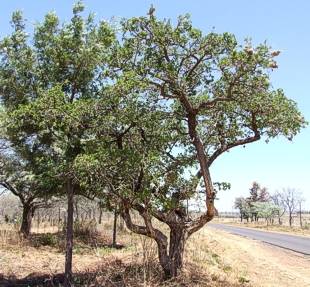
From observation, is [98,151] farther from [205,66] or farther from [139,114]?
[205,66]

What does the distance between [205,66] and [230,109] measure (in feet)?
4.84

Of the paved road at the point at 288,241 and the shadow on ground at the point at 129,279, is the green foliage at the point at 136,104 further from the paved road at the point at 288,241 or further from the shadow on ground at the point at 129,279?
the paved road at the point at 288,241

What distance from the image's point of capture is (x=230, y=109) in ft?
40.3

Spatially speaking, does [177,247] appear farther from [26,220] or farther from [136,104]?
[26,220]

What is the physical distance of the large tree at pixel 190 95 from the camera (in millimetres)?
10742

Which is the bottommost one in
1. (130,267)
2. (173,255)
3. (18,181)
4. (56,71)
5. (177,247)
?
(130,267)

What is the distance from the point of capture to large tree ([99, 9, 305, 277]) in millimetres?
10742

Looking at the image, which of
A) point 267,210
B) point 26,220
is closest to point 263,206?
point 267,210

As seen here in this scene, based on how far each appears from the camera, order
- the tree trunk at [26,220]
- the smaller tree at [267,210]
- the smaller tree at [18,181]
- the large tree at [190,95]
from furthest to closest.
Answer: the smaller tree at [267,210] → the tree trunk at [26,220] → the smaller tree at [18,181] → the large tree at [190,95]

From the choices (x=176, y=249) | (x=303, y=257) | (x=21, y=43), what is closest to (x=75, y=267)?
(x=176, y=249)

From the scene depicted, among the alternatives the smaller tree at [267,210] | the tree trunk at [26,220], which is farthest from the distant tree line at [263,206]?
the tree trunk at [26,220]

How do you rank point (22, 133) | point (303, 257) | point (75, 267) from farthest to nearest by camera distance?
1. point (303, 257)
2. point (75, 267)
3. point (22, 133)

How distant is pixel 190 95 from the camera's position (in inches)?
462

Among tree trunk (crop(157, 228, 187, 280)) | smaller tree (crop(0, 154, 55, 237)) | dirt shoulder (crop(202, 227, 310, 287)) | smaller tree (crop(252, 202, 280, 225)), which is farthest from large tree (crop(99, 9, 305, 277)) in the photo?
smaller tree (crop(252, 202, 280, 225))
